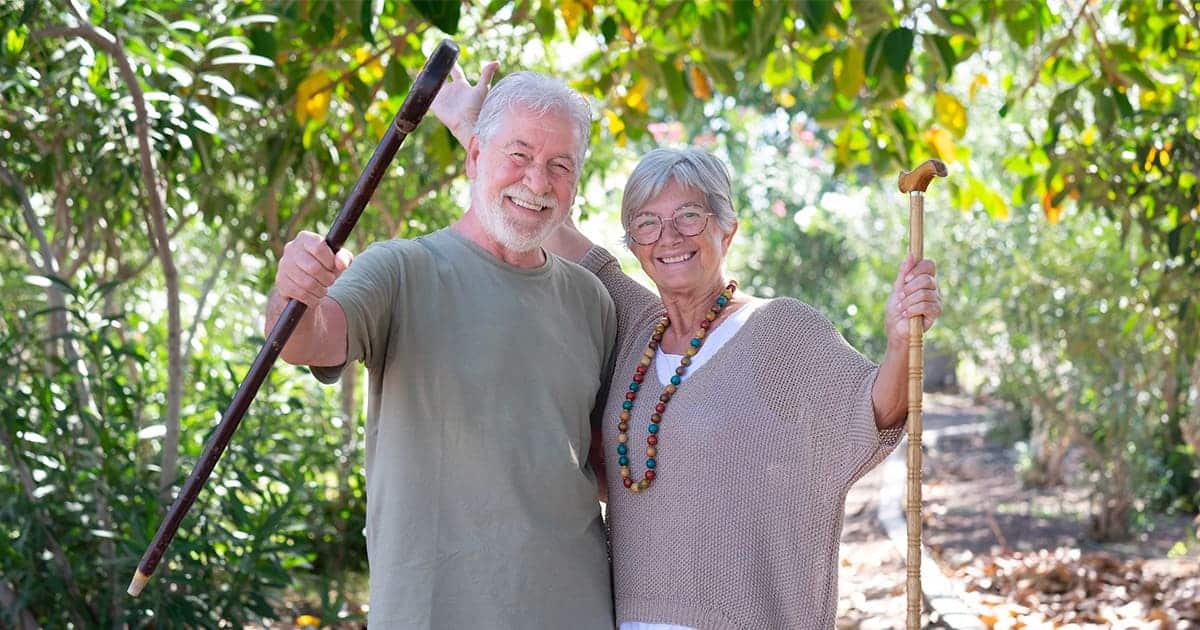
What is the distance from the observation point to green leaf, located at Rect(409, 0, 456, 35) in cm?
327

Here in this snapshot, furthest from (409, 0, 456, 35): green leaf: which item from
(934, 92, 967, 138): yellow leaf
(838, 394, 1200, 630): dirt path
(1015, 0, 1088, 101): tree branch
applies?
(838, 394, 1200, 630): dirt path

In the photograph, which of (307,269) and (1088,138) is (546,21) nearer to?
(1088,138)

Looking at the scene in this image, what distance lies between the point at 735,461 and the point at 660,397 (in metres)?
0.19

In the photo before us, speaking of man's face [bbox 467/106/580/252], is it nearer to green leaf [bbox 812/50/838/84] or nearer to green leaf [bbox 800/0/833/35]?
green leaf [bbox 800/0/833/35]

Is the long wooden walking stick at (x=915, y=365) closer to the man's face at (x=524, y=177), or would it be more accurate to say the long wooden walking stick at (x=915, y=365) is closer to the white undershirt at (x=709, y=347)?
the white undershirt at (x=709, y=347)

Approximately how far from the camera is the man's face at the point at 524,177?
2.38m

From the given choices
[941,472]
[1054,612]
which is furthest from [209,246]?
[941,472]

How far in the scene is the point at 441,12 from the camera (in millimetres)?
3281

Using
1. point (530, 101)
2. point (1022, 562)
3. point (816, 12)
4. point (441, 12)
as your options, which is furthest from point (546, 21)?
point (1022, 562)

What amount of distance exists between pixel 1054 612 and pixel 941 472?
4.09 m

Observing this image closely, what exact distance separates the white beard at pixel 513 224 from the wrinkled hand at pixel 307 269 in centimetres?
51

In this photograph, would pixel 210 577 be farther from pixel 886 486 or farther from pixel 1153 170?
pixel 886 486

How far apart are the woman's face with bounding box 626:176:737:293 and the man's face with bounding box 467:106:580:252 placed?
10.3 inches

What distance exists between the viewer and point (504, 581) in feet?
7.57
